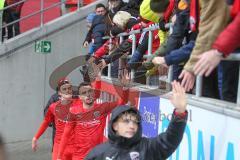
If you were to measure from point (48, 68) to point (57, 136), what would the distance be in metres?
5.63

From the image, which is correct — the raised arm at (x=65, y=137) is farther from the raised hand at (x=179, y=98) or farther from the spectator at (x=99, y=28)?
the spectator at (x=99, y=28)

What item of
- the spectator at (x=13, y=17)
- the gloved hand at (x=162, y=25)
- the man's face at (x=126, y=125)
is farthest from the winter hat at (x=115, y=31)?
the spectator at (x=13, y=17)

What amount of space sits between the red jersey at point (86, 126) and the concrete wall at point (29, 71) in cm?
602

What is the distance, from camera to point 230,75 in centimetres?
374

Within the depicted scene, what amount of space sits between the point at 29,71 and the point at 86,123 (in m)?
6.20

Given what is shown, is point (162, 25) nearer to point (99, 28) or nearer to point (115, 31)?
point (115, 31)

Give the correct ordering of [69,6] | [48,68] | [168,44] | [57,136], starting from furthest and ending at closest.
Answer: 1. [69,6]
2. [48,68]
3. [57,136]
4. [168,44]

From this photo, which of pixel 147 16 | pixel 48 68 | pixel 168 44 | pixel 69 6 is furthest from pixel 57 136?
pixel 69 6

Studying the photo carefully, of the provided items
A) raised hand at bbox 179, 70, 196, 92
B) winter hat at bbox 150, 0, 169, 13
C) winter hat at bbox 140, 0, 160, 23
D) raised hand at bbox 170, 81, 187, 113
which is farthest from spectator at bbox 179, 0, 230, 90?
winter hat at bbox 140, 0, 160, 23

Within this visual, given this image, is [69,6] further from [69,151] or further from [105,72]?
[69,151]

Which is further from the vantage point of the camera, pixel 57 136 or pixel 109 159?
pixel 57 136

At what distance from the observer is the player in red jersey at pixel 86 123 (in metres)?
6.36

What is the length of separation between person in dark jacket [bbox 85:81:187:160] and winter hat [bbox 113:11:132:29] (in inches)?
148

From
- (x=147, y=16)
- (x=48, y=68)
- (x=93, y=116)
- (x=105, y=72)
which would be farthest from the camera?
(x=48, y=68)
